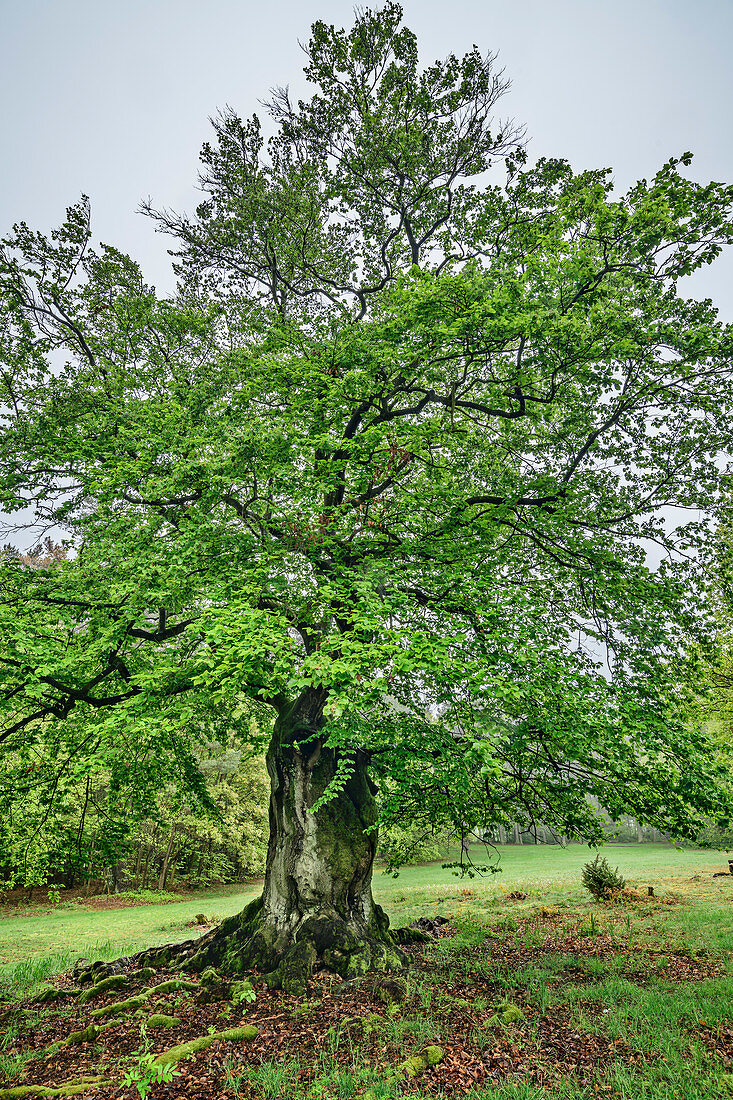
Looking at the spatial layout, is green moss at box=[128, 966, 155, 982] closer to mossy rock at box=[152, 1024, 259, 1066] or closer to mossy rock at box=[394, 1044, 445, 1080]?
mossy rock at box=[152, 1024, 259, 1066]

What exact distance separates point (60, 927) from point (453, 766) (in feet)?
70.1

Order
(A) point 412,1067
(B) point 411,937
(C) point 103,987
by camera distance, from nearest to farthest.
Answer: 1. (A) point 412,1067
2. (C) point 103,987
3. (B) point 411,937

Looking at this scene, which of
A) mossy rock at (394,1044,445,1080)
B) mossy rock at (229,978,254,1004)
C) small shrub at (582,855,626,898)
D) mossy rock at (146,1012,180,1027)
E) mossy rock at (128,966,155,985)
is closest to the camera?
mossy rock at (394,1044,445,1080)

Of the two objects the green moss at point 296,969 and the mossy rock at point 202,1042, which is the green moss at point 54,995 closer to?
the green moss at point 296,969

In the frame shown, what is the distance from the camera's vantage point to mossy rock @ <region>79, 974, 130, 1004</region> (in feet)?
29.1

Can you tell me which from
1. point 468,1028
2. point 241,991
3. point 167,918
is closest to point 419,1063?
point 468,1028

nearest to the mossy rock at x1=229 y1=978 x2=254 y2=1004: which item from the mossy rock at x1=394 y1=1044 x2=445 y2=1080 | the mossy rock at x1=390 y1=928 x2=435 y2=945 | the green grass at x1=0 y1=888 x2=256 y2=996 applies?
the mossy rock at x1=394 y1=1044 x2=445 y2=1080

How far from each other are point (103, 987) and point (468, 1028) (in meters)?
6.50

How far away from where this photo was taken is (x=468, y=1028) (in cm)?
662

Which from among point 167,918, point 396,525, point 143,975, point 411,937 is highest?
point 396,525

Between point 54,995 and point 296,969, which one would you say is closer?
point 296,969

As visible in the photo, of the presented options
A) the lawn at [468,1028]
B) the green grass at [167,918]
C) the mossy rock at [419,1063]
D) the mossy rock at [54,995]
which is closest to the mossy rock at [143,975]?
the lawn at [468,1028]

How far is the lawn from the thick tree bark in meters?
0.56

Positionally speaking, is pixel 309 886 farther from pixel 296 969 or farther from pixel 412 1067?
pixel 412 1067
